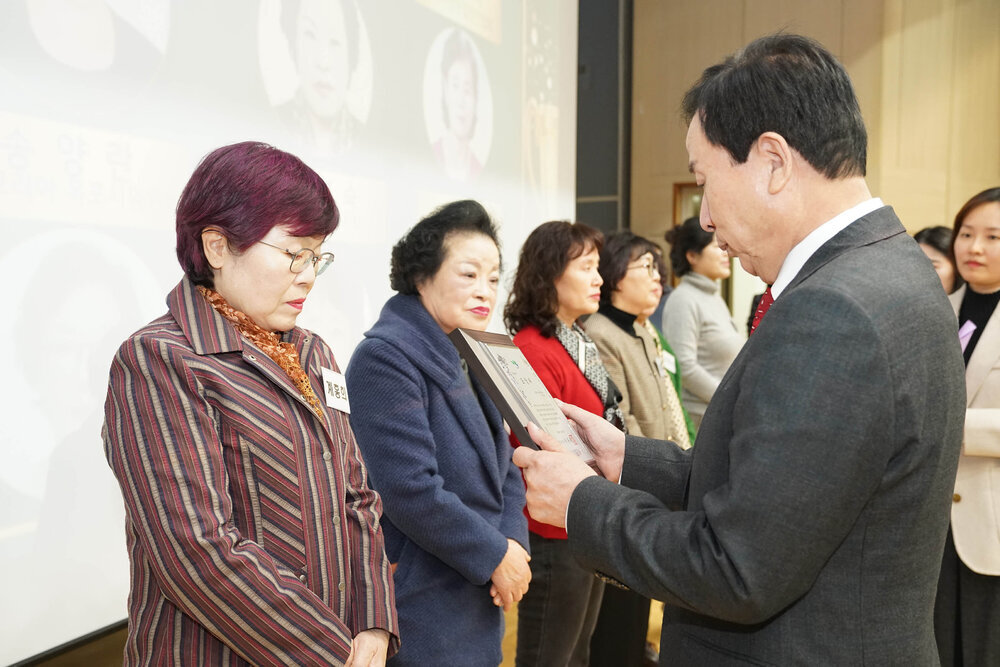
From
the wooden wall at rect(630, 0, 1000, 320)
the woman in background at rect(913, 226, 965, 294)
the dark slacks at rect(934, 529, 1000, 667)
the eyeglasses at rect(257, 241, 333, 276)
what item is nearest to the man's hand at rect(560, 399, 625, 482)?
the eyeglasses at rect(257, 241, 333, 276)

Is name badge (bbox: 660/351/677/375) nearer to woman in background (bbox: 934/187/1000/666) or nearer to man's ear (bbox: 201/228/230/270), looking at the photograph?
woman in background (bbox: 934/187/1000/666)

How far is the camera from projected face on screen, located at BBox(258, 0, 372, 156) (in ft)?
8.09

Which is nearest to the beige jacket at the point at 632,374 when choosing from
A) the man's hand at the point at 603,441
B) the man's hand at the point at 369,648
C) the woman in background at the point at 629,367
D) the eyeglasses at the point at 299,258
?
the woman in background at the point at 629,367

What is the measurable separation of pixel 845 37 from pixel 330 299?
15.5ft

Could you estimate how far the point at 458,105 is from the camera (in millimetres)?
3369

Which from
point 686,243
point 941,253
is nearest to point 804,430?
point 941,253

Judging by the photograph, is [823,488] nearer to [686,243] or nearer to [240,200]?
[240,200]

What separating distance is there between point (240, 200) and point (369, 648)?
2.57 ft

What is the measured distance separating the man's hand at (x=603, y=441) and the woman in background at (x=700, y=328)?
A: 2.24 meters

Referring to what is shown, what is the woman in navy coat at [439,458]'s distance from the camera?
5.76 ft

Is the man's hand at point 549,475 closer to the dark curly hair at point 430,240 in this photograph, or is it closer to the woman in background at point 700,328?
the dark curly hair at point 430,240

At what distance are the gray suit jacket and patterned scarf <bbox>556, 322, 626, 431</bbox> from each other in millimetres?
1457

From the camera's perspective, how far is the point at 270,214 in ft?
4.17

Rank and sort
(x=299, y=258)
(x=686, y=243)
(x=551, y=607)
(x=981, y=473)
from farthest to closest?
(x=686, y=243) → (x=551, y=607) → (x=981, y=473) → (x=299, y=258)
